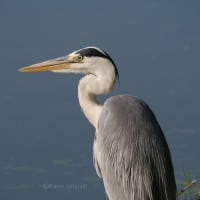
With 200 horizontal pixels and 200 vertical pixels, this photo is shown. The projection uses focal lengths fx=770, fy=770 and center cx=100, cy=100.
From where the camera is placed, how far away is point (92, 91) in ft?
12.6

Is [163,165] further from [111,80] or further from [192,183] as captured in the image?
[111,80]

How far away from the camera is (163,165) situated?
352 cm

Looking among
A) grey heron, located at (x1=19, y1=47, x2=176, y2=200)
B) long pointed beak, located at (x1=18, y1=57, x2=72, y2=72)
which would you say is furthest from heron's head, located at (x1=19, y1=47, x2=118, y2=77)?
grey heron, located at (x1=19, y1=47, x2=176, y2=200)

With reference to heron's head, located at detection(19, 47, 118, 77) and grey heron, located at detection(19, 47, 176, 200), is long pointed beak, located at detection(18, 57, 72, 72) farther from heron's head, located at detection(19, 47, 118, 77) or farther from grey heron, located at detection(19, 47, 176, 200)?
grey heron, located at detection(19, 47, 176, 200)

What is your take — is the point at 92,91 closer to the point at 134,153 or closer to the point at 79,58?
the point at 79,58

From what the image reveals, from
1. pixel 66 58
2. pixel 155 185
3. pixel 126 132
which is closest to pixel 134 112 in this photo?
pixel 126 132

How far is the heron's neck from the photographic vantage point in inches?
150

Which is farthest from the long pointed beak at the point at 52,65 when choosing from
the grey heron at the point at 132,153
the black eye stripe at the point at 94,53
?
the grey heron at the point at 132,153

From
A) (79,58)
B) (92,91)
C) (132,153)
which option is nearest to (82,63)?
(79,58)

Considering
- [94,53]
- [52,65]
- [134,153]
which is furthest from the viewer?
[52,65]

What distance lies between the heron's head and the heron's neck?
5 centimetres

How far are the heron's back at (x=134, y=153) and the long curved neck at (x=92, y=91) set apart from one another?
0.22 m

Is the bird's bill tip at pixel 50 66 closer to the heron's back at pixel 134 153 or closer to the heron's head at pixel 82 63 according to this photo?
the heron's head at pixel 82 63

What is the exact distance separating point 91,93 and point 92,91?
0.8 inches
